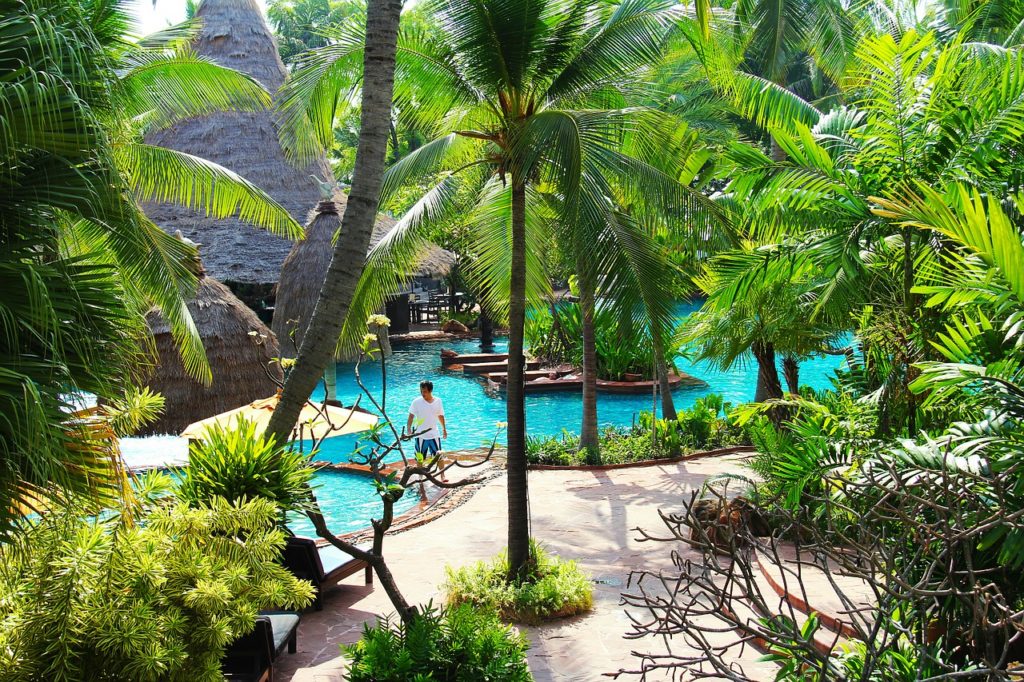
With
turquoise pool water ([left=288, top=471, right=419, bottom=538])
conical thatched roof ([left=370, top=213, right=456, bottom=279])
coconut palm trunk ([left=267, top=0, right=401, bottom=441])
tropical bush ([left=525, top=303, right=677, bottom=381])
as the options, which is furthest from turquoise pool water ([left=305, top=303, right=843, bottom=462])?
coconut palm trunk ([left=267, top=0, right=401, bottom=441])

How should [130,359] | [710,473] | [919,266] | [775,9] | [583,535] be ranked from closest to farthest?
1. [130,359]
2. [919,266]
3. [583,535]
4. [710,473]
5. [775,9]

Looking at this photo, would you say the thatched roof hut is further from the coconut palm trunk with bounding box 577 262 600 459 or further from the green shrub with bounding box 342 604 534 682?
the green shrub with bounding box 342 604 534 682

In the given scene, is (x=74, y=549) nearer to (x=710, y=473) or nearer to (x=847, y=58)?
(x=710, y=473)

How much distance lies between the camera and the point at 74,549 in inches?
162

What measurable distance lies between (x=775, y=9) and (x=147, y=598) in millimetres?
14214

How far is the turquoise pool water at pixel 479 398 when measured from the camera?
1705 cm

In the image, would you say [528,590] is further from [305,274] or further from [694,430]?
[305,274]

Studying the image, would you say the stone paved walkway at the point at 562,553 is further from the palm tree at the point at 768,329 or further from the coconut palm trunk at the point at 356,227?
the coconut palm trunk at the point at 356,227

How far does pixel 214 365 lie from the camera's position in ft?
52.6

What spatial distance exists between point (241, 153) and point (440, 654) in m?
21.5

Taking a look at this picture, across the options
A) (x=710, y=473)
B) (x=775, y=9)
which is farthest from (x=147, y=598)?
(x=775, y=9)

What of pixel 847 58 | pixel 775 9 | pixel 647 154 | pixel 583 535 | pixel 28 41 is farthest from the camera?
pixel 847 58

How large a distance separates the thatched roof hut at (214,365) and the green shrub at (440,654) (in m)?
11.5

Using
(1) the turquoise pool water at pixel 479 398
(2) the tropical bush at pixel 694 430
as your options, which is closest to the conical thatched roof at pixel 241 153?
(1) the turquoise pool water at pixel 479 398
